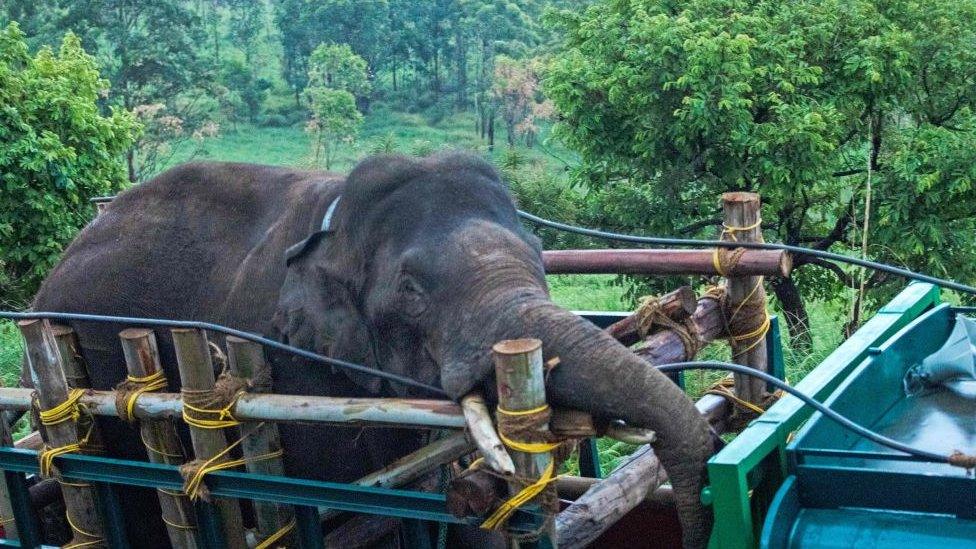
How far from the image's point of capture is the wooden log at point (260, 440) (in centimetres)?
329

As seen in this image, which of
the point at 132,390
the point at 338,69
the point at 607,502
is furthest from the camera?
the point at 338,69

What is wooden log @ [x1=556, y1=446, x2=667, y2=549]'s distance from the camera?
299cm

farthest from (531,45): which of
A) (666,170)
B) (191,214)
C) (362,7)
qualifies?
(191,214)

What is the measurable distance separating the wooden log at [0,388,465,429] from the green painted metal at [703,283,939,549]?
726 mm

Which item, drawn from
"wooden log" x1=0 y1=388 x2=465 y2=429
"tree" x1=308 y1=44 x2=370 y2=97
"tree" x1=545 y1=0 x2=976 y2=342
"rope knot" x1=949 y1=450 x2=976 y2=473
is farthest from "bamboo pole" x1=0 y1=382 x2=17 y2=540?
"tree" x1=308 y1=44 x2=370 y2=97

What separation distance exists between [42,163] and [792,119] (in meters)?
7.15

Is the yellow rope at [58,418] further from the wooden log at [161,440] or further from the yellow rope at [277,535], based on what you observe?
the yellow rope at [277,535]

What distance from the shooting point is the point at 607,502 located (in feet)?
10.2

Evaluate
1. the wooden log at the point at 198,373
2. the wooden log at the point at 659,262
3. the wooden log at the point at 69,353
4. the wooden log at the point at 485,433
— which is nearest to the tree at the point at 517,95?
the wooden log at the point at 659,262

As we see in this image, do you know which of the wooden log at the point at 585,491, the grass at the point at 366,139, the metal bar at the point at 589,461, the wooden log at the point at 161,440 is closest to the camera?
the wooden log at the point at 161,440

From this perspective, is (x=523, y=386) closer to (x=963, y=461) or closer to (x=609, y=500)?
(x=609, y=500)

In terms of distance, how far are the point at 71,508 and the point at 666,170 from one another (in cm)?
774

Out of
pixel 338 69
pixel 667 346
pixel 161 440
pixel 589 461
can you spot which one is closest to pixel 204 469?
pixel 161 440

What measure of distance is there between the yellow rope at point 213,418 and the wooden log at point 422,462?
16.7 inches
